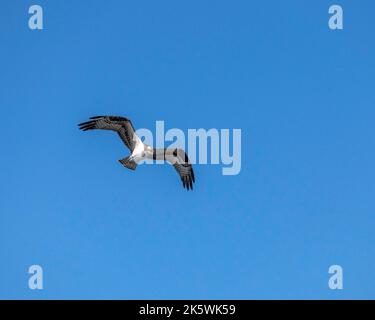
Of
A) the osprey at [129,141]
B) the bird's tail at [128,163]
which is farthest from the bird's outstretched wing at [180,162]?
the bird's tail at [128,163]

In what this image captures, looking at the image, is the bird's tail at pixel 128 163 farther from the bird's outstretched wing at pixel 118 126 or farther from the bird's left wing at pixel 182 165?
the bird's left wing at pixel 182 165

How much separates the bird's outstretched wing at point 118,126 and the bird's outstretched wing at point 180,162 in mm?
680

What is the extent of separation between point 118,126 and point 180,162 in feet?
7.59

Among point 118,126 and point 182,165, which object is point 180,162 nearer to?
point 182,165

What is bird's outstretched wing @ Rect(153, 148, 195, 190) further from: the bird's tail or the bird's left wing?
the bird's tail

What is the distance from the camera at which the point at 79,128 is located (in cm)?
2086

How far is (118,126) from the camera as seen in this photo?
20516 millimetres

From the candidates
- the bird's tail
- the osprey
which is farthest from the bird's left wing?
Answer: the bird's tail

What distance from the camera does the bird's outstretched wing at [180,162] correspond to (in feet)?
68.8

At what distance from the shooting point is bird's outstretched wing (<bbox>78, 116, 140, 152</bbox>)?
66.8 ft
